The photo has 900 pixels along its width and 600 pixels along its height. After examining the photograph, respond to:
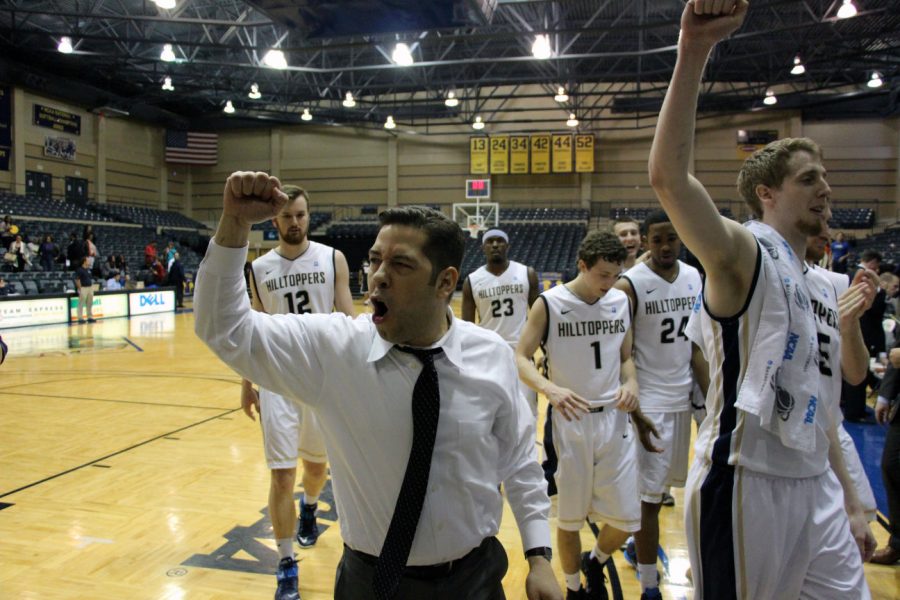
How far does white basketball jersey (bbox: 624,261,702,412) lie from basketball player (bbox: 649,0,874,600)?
178 centimetres

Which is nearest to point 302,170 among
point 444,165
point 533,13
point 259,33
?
point 444,165

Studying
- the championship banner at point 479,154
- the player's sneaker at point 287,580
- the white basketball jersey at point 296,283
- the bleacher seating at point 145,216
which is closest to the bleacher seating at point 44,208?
the bleacher seating at point 145,216

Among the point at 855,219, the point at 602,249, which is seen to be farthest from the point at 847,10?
the point at 602,249

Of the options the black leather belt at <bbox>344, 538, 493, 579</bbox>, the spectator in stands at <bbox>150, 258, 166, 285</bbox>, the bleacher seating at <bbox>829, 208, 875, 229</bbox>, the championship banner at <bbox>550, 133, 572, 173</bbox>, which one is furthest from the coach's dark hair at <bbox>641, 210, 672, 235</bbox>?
the championship banner at <bbox>550, 133, 572, 173</bbox>

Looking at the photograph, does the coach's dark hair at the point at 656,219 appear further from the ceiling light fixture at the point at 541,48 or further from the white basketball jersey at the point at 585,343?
the ceiling light fixture at the point at 541,48

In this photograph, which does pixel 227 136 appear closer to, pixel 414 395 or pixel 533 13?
pixel 533 13

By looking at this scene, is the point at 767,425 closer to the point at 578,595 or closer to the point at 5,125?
the point at 578,595

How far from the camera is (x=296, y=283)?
165 inches

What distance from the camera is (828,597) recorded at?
1956 millimetres

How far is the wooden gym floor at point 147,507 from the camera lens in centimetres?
373

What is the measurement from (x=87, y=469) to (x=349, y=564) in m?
4.79

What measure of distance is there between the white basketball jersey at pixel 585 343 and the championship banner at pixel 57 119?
29430 millimetres

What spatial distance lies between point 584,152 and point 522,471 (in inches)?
1186

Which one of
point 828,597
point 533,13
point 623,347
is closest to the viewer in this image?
point 828,597
